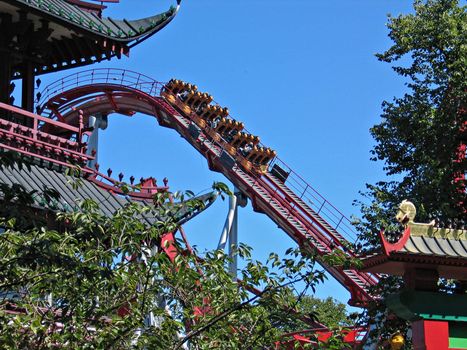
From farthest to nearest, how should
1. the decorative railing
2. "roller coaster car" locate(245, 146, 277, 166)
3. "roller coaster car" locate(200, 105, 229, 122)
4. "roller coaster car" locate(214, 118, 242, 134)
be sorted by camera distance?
"roller coaster car" locate(200, 105, 229, 122) < "roller coaster car" locate(214, 118, 242, 134) < "roller coaster car" locate(245, 146, 277, 166) < the decorative railing

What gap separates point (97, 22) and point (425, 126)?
7.94 m

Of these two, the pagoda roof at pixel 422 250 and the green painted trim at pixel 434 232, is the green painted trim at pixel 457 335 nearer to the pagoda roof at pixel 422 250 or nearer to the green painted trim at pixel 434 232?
the pagoda roof at pixel 422 250

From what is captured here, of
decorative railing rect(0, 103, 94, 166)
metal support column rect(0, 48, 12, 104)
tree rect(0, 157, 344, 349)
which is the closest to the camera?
tree rect(0, 157, 344, 349)

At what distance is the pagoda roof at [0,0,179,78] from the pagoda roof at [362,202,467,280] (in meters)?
11.9

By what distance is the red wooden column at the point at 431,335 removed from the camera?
1098 centimetres

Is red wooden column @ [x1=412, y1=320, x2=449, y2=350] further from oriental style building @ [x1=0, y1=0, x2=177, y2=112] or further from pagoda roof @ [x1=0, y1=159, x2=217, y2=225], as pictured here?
oriental style building @ [x1=0, y1=0, x2=177, y2=112]

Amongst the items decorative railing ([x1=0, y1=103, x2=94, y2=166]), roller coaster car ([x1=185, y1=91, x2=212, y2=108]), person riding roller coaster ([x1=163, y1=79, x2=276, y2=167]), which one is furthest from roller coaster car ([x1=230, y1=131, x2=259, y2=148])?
decorative railing ([x1=0, y1=103, x2=94, y2=166])

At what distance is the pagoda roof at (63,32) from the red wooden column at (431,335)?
1245cm

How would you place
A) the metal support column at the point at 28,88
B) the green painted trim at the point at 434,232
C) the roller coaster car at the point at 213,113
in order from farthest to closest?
the roller coaster car at the point at 213,113 < the metal support column at the point at 28,88 < the green painted trim at the point at 434,232

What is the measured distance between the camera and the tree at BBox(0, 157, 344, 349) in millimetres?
10141

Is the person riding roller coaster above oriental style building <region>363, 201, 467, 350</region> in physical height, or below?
above

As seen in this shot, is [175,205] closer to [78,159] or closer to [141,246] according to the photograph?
[141,246]

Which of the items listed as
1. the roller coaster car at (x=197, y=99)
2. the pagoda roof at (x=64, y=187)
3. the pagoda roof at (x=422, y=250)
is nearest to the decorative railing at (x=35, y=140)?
the pagoda roof at (x=64, y=187)

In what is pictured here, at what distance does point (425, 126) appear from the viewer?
21703 mm
